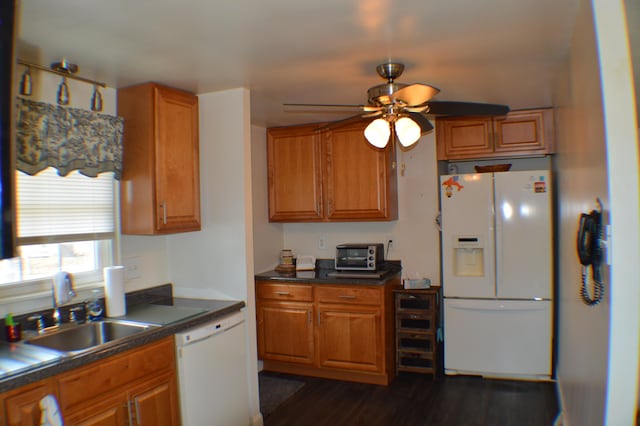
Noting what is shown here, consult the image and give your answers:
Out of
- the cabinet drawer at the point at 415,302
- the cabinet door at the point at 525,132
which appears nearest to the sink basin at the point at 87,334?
the cabinet drawer at the point at 415,302

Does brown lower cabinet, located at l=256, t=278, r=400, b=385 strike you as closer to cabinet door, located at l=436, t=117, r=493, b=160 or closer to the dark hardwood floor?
the dark hardwood floor

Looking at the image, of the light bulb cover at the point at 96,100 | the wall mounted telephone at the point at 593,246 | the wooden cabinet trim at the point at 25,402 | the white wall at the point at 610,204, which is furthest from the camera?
the light bulb cover at the point at 96,100

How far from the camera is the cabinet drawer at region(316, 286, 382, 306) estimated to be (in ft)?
12.4

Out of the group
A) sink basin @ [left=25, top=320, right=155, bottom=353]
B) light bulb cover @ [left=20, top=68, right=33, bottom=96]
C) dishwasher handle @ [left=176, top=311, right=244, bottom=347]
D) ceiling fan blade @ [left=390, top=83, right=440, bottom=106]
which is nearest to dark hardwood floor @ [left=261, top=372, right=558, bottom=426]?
dishwasher handle @ [left=176, top=311, right=244, bottom=347]

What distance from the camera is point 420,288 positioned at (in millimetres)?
3994

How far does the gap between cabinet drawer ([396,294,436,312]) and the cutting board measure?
6.03ft

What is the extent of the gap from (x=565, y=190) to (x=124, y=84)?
9.30ft

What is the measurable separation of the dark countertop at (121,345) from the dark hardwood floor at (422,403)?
3.26 feet

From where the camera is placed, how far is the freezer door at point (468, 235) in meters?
3.84

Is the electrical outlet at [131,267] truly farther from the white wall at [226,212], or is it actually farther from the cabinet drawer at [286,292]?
the cabinet drawer at [286,292]

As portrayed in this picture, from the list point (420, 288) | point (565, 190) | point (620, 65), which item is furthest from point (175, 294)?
point (620, 65)

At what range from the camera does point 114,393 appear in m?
2.19

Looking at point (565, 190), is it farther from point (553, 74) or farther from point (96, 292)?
point (96, 292)

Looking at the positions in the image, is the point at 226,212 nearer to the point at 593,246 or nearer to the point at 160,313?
the point at 160,313
